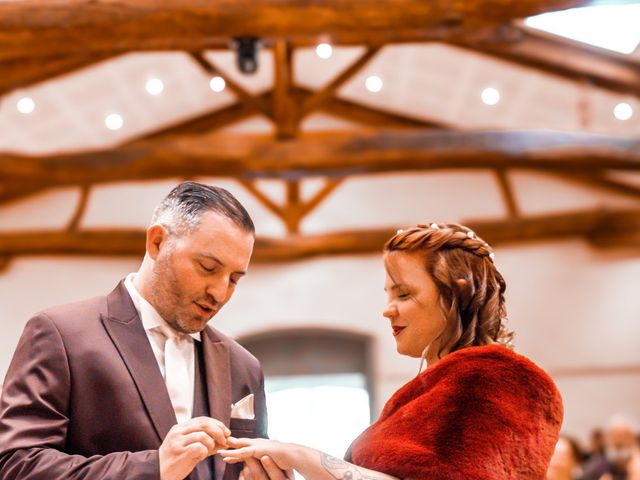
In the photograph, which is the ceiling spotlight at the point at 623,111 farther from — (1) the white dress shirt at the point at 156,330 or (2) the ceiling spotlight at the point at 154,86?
(1) the white dress shirt at the point at 156,330

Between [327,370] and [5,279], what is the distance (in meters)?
3.83

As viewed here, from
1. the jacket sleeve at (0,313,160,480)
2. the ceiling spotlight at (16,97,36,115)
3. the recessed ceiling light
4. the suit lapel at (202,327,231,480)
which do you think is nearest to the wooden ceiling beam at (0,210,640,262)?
the ceiling spotlight at (16,97,36,115)

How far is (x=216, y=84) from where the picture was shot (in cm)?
1025

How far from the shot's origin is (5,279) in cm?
1048

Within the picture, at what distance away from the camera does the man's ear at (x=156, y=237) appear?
2166mm

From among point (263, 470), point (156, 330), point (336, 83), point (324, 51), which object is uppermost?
point (324, 51)

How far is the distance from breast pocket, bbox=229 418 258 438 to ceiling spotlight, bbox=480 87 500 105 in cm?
784

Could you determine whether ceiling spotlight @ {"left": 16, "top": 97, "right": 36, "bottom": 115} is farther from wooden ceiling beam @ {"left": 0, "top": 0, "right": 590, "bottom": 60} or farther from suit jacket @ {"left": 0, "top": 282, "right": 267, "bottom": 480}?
suit jacket @ {"left": 0, "top": 282, "right": 267, "bottom": 480}

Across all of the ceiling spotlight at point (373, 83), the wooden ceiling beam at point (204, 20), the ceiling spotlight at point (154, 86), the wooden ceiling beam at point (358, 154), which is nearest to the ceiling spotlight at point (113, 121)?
the ceiling spotlight at point (154, 86)

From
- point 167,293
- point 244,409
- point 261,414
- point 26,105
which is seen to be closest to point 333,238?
point 26,105

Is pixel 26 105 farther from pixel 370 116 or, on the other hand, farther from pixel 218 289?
pixel 218 289

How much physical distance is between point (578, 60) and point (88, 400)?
755 centimetres

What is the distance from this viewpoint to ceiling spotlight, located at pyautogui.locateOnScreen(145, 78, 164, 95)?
32.5 feet

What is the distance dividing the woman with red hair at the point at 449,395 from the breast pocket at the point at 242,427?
133 millimetres
